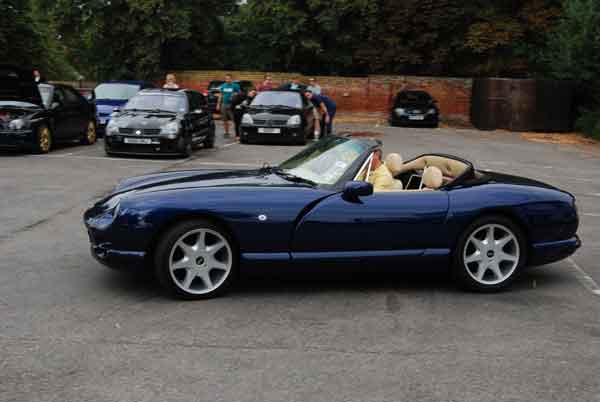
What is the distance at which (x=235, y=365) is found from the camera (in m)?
4.28

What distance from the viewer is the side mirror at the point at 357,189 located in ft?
18.5

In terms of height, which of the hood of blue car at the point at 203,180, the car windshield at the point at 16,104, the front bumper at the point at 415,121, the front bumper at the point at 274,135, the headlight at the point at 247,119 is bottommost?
the front bumper at the point at 415,121

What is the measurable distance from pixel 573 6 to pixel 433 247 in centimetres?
2417

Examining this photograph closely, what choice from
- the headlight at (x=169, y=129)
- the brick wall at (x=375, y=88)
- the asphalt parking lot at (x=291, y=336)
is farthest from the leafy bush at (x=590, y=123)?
the asphalt parking lot at (x=291, y=336)

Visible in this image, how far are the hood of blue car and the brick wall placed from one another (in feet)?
99.3

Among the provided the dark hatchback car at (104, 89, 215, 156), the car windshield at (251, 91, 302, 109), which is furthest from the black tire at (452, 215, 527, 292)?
the car windshield at (251, 91, 302, 109)

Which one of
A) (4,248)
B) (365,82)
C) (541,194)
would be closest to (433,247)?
(541,194)

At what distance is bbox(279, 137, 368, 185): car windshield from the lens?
603 cm

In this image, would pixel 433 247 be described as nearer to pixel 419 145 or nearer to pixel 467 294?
pixel 467 294

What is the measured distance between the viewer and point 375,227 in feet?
18.8

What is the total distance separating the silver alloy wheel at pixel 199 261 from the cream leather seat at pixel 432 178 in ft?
5.85

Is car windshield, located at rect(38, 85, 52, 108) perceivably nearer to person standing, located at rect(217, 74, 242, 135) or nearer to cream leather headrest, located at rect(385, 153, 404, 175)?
person standing, located at rect(217, 74, 242, 135)

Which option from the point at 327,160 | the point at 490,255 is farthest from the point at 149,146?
the point at 490,255

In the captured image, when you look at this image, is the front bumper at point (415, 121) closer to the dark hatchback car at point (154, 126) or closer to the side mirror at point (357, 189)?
the dark hatchback car at point (154, 126)
